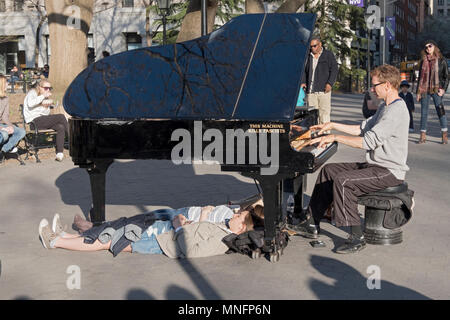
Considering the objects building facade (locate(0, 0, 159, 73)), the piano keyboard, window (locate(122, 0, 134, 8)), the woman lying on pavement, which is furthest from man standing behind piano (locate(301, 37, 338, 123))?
window (locate(122, 0, 134, 8))

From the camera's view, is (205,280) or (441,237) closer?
(205,280)

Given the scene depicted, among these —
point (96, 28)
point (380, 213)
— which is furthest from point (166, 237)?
Answer: point (96, 28)

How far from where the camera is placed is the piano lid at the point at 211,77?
538 cm

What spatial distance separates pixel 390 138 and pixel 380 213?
727 millimetres

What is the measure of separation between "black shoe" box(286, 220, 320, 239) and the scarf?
25.1 feet

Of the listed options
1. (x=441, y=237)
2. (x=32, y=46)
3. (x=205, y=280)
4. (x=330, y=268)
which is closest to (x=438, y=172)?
(x=441, y=237)

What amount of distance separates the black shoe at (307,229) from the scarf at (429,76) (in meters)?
7.65

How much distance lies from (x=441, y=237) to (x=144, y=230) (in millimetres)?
2967

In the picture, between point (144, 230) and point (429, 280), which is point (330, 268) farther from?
point (144, 230)

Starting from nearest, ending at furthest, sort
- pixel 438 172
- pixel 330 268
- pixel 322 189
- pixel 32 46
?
pixel 330 268
pixel 322 189
pixel 438 172
pixel 32 46

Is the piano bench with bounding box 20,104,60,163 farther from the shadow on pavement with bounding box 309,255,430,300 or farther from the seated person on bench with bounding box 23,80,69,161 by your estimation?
the shadow on pavement with bounding box 309,255,430,300

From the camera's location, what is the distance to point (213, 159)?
549cm

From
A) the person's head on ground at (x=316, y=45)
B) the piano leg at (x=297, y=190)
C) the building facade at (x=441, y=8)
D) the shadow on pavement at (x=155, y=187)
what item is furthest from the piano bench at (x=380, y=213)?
the building facade at (x=441, y=8)

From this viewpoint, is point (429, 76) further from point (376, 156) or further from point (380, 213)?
point (380, 213)
